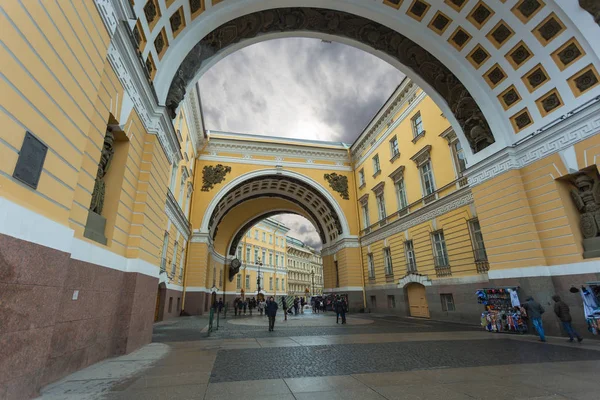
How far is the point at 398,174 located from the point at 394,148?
239 cm

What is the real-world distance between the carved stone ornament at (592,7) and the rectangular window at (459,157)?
7.33 m

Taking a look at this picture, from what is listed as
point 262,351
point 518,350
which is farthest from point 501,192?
point 262,351

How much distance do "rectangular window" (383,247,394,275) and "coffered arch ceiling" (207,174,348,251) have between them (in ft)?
18.2

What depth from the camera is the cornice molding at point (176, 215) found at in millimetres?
16031

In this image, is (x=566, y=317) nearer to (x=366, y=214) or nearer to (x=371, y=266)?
(x=371, y=266)

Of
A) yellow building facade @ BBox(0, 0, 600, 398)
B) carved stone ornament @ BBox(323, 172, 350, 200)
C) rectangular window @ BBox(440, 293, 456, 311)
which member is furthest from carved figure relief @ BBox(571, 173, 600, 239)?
carved stone ornament @ BBox(323, 172, 350, 200)

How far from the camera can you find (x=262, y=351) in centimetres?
737

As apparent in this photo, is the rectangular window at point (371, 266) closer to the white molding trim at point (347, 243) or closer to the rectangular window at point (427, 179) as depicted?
the white molding trim at point (347, 243)

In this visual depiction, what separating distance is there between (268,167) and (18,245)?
2471cm

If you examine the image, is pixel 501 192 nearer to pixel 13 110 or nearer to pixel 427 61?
pixel 427 61

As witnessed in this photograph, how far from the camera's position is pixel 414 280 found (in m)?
18.2

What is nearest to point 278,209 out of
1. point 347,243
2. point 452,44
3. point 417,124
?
point 347,243

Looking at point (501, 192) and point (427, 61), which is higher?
point (427, 61)

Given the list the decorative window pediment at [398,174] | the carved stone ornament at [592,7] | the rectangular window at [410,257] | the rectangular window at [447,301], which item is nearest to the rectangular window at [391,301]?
the rectangular window at [410,257]
